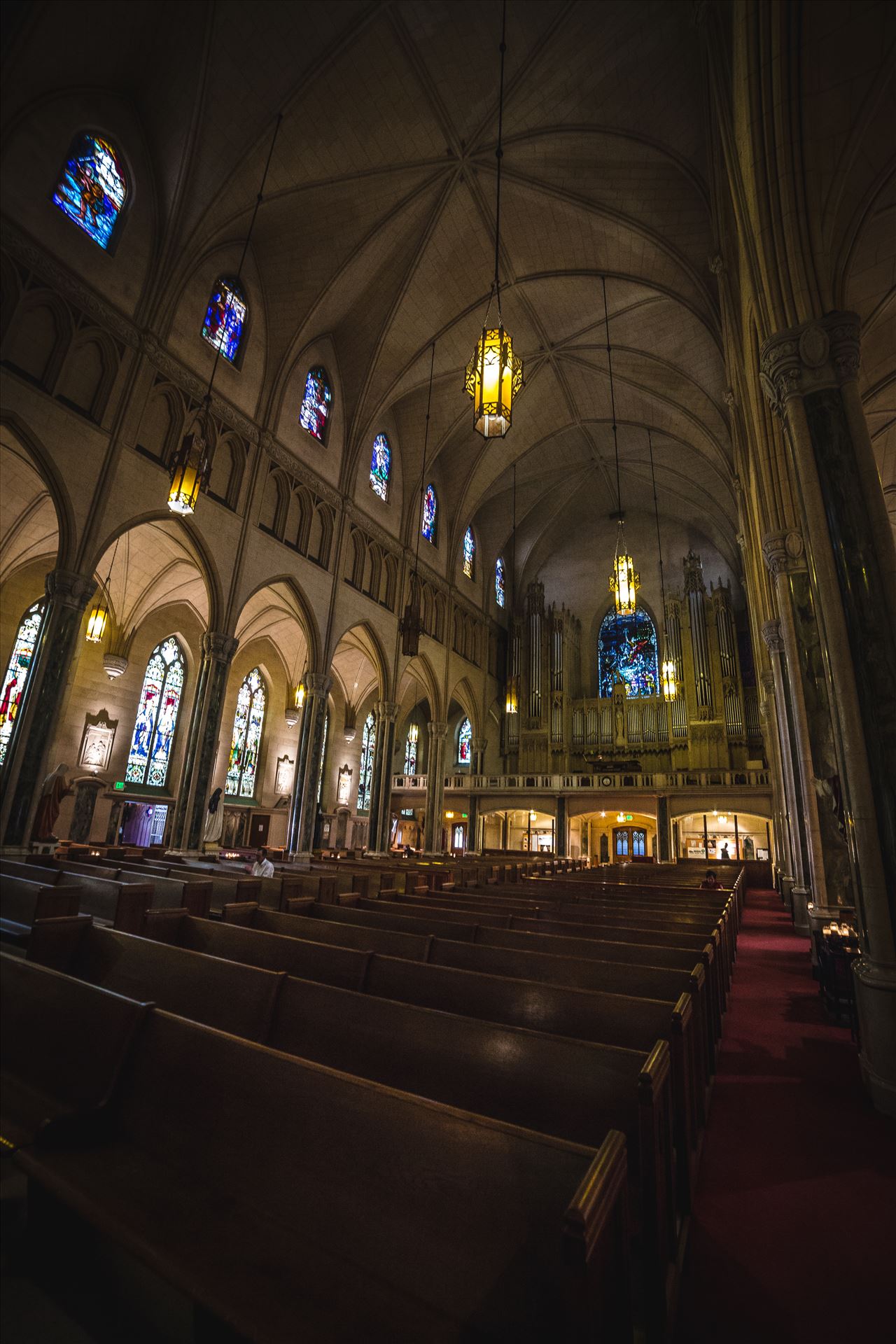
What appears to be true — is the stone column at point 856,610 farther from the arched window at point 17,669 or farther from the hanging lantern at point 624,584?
the arched window at point 17,669

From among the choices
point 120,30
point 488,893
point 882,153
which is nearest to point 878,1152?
point 488,893

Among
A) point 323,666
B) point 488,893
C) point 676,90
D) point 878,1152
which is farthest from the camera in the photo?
point 323,666

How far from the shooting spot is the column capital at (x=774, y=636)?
10.1 meters

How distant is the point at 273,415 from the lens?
13750 mm

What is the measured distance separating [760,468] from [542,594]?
1744cm

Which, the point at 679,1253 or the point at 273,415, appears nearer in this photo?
the point at 679,1253

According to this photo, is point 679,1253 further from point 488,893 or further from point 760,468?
point 760,468

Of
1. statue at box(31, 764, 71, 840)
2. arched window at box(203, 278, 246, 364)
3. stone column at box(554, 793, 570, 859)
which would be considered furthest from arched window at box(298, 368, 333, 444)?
stone column at box(554, 793, 570, 859)

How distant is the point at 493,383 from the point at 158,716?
1510 cm

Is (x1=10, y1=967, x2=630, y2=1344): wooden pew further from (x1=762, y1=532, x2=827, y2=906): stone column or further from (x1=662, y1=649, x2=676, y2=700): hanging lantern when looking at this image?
(x1=662, y1=649, x2=676, y2=700): hanging lantern

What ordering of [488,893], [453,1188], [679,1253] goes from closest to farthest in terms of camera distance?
1. [453,1188]
2. [679,1253]
3. [488,893]

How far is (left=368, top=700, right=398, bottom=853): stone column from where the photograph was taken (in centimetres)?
1705

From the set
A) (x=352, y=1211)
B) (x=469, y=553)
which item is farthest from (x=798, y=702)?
(x=469, y=553)

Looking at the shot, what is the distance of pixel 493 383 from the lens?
631cm
